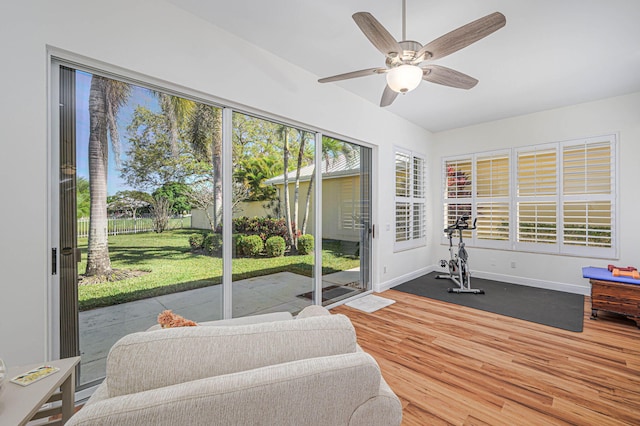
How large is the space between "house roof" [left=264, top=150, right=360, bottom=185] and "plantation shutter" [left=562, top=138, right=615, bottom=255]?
3302mm

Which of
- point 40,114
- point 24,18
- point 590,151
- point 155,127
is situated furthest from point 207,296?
point 590,151

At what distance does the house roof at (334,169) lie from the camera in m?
3.12

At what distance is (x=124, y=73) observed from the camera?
6.40ft

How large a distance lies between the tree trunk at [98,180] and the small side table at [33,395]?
885mm

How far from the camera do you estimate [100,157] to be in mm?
1918

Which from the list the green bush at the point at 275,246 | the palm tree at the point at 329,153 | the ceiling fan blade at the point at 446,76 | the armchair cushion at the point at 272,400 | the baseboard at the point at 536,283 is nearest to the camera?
the armchair cushion at the point at 272,400

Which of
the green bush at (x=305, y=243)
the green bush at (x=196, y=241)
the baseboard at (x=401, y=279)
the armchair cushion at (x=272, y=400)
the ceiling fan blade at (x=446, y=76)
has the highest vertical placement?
the ceiling fan blade at (x=446, y=76)

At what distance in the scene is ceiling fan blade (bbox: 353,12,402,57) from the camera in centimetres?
158

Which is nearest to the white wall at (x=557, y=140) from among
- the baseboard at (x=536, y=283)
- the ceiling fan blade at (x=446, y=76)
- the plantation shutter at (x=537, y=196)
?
the baseboard at (x=536, y=283)

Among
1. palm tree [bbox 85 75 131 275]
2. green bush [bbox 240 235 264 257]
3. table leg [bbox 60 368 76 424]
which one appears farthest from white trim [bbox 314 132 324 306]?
table leg [bbox 60 368 76 424]

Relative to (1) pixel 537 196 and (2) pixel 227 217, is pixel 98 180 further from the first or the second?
(1) pixel 537 196

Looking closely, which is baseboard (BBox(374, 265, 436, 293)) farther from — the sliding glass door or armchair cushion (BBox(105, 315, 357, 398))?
armchair cushion (BBox(105, 315, 357, 398))

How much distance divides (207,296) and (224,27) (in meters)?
2.38

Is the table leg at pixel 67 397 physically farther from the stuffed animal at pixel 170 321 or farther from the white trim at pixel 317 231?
the white trim at pixel 317 231
